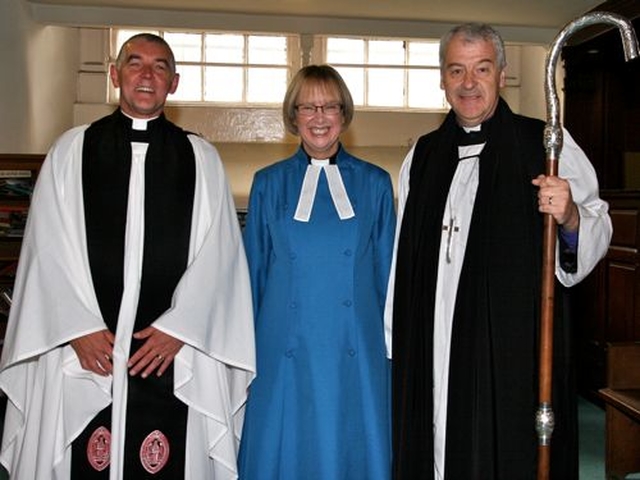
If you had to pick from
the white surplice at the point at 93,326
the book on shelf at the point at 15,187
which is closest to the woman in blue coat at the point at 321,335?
the white surplice at the point at 93,326

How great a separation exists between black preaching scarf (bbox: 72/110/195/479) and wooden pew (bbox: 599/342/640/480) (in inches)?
89.0

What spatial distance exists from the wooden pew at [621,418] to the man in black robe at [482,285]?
152 centimetres

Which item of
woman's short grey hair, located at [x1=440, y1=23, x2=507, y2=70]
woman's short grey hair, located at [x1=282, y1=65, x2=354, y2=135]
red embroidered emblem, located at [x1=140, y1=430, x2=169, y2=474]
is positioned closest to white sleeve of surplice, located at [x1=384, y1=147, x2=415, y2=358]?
woman's short grey hair, located at [x1=282, y1=65, x2=354, y2=135]

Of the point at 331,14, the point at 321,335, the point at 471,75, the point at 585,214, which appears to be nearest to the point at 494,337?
the point at 585,214

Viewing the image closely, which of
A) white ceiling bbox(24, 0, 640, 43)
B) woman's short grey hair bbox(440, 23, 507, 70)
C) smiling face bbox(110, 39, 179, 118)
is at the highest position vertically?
white ceiling bbox(24, 0, 640, 43)

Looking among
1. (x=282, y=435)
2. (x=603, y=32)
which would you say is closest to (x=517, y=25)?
(x=603, y=32)

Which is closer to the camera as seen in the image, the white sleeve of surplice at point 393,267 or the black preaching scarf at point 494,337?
the black preaching scarf at point 494,337

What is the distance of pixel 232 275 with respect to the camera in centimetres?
293

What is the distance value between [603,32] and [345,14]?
8.15ft

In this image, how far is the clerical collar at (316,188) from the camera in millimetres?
3029

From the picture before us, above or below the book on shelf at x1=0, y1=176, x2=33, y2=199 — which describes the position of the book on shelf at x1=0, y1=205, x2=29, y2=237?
below

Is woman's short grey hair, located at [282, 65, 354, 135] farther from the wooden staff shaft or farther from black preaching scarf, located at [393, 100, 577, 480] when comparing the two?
the wooden staff shaft

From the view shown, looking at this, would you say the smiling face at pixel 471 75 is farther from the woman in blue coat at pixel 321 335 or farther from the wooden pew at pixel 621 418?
the wooden pew at pixel 621 418

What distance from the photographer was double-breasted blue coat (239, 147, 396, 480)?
9.72ft
